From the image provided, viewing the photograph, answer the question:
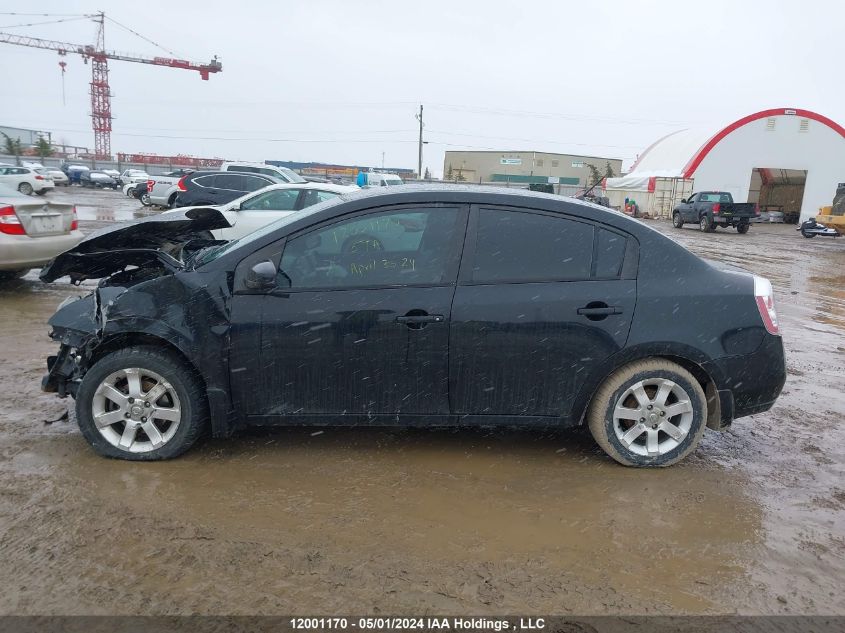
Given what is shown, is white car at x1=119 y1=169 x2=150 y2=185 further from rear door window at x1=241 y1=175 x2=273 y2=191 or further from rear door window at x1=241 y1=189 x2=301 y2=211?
rear door window at x1=241 y1=189 x2=301 y2=211

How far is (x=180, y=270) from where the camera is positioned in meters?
3.82

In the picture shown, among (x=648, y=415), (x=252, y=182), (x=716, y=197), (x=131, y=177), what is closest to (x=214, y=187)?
(x=252, y=182)

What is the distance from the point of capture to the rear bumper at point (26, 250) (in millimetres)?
7633

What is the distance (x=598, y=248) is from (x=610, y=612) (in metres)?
2.07

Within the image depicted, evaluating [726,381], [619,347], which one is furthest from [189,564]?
[726,381]

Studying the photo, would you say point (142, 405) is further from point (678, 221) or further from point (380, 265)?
point (678, 221)

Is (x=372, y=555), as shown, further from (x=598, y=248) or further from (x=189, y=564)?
(x=598, y=248)

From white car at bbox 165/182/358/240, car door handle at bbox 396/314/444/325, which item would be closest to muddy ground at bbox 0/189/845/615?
car door handle at bbox 396/314/444/325

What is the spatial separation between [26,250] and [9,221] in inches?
15.1

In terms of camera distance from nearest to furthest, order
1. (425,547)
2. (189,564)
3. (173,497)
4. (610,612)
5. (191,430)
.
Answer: (610,612) → (189,564) → (425,547) → (173,497) → (191,430)

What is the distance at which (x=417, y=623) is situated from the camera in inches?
98.8

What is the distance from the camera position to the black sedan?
3635 mm

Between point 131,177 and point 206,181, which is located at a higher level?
point 206,181

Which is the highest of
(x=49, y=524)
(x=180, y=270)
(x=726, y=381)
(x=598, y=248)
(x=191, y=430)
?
(x=598, y=248)
